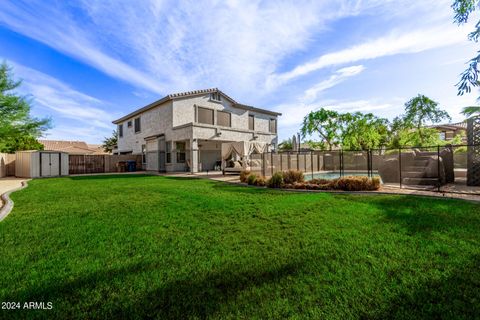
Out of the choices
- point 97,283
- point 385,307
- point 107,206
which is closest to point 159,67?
point 107,206

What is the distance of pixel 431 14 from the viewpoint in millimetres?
5586

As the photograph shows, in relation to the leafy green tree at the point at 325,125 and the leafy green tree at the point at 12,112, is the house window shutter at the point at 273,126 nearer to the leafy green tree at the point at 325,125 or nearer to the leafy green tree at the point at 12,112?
the leafy green tree at the point at 325,125

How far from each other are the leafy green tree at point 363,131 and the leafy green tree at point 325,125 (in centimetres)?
86

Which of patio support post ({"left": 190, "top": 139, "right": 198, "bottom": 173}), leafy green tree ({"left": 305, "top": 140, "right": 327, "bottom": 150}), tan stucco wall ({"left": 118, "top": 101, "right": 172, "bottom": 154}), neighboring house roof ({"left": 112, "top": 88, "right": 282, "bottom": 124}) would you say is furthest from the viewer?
leafy green tree ({"left": 305, "top": 140, "right": 327, "bottom": 150})

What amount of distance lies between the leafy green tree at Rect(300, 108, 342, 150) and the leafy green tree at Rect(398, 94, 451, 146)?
6959 millimetres

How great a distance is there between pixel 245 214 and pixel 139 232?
2174 mm

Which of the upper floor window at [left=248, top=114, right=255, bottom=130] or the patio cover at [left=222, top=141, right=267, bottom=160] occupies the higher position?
the upper floor window at [left=248, top=114, right=255, bottom=130]

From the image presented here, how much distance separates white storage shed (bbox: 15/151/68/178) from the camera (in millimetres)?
14822

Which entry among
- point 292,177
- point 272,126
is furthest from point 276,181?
point 272,126

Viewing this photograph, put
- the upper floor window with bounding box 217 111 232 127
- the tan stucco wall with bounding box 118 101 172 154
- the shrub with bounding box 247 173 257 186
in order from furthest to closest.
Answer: the upper floor window with bounding box 217 111 232 127 < the tan stucco wall with bounding box 118 101 172 154 < the shrub with bounding box 247 173 257 186

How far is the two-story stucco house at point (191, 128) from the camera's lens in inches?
715

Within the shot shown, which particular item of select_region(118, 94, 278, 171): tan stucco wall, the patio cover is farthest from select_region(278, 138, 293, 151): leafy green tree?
the patio cover

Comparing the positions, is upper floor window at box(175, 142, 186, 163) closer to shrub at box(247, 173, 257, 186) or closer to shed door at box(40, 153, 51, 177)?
shed door at box(40, 153, 51, 177)

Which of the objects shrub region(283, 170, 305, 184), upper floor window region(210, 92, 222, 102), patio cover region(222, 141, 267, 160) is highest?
upper floor window region(210, 92, 222, 102)
